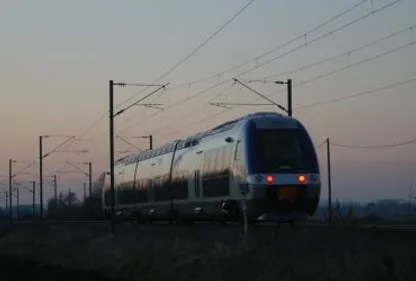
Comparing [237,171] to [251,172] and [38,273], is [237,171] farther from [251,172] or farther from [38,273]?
[38,273]

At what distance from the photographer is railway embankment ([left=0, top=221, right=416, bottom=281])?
644 inches

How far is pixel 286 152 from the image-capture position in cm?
2777

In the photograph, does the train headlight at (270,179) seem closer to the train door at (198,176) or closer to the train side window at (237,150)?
the train side window at (237,150)

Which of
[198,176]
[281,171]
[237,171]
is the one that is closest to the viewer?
[281,171]

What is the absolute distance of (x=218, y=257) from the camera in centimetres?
2289

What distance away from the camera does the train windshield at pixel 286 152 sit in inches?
1072

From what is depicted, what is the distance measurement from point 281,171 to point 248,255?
640cm

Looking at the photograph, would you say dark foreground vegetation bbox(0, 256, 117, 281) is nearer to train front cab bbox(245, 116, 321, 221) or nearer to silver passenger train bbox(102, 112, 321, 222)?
silver passenger train bbox(102, 112, 321, 222)

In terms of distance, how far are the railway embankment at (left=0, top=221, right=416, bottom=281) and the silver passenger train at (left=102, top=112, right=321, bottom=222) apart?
1.73 metres

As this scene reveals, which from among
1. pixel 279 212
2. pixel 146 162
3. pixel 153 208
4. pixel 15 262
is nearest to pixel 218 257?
pixel 279 212

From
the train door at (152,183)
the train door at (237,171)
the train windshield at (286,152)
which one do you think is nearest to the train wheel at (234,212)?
the train door at (237,171)

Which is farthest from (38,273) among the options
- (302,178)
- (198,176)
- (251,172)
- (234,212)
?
(302,178)

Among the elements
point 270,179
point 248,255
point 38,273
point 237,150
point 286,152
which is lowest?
point 38,273

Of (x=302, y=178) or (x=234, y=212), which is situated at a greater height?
(x=302, y=178)
